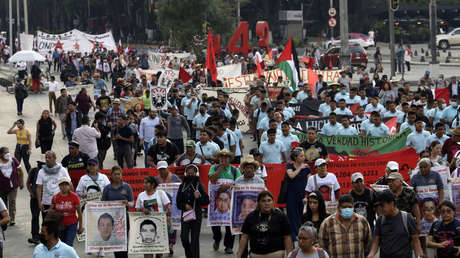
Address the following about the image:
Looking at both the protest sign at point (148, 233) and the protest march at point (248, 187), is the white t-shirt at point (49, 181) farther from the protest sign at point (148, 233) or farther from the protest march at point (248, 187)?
the protest sign at point (148, 233)

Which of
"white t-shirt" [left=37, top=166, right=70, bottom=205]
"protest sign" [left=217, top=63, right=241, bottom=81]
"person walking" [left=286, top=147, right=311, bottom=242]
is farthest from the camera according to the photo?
"protest sign" [left=217, top=63, right=241, bottom=81]

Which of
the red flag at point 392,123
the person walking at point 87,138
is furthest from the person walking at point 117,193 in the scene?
the red flag at point 392,123

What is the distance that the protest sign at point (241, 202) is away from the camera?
1123 cm

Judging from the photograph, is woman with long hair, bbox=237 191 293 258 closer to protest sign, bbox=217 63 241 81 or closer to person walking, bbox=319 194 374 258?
person walking, bbox=319 194 374 258

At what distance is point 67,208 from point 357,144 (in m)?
6.66

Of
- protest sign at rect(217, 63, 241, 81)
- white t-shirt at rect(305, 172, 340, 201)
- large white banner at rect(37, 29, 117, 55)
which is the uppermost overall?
large white banner at rect(37, 29, 117, 55)

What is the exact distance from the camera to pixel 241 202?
1131cm

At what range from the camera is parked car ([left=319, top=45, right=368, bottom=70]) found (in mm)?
45250

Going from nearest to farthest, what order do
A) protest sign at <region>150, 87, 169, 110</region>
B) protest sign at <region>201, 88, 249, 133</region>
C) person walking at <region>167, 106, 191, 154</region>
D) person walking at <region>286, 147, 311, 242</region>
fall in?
person walking at <region>286, 147, 311, 242</region>
person walking at <region>167, 106, 191, 154</region>
protest sign at <region>150, 87, 169, 110</region>
protest sign at <region>201, 88, 249, 133</region>

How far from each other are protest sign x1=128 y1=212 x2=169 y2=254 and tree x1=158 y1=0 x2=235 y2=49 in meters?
42.6

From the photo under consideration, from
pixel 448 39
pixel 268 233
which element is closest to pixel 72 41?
pixel 448 39

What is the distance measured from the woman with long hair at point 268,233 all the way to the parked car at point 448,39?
51.1m

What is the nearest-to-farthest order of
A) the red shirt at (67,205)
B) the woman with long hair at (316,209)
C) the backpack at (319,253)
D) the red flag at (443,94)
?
the backpack at (319,253) < the woman with long hair at (316,209) < the red shirt at (67,205) < the red flag at (443,94)

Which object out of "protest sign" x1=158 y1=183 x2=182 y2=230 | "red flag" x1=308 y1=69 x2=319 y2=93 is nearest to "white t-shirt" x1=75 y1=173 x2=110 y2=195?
"protest sign" x1=158 y1=183 x2=182 y2=230
